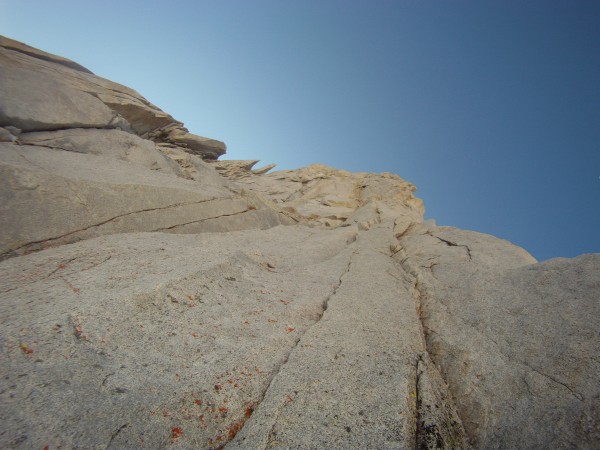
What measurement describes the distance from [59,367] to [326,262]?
840cm

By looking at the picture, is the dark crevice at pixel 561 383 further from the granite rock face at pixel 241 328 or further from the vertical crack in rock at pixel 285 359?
the vertical crack in rock at pixel 285 359

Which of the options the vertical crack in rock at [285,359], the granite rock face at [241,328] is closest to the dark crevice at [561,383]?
the granite rock face at [241,328]

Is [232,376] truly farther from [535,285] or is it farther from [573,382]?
[535,285]

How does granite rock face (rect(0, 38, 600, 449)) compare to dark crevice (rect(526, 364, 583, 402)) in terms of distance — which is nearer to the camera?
granite rock face (rect(0, 38, 600, 449))

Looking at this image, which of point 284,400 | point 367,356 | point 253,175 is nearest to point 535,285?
point 367,356

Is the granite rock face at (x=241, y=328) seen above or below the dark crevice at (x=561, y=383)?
below

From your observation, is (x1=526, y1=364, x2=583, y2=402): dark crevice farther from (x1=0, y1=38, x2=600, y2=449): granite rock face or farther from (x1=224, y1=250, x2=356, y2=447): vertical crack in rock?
(x1=224, y1=250, x2=356, y2=447): vertical crack in rock

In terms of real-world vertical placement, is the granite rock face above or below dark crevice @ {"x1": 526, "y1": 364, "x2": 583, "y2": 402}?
below

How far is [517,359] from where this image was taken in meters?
6.78

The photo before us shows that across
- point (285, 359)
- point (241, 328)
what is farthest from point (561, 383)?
point (241, 328)

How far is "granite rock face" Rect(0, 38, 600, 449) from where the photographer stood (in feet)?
15.6

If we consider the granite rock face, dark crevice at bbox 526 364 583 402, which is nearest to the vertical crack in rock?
the granite rock face

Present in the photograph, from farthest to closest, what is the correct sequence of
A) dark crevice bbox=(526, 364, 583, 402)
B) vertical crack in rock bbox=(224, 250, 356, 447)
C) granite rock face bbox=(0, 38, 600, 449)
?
dark crevice bbox=(526, 364, 583, 402) < vertical crack in rock bbox=(224, 250, 356, 447) < granite rock face bbox=(0, 38, 600, 449)

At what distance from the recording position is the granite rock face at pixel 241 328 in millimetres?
4742
